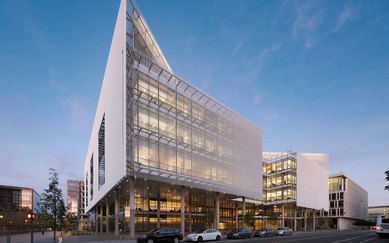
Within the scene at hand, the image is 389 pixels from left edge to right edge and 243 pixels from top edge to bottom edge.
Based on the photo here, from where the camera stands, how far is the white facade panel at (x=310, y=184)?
9462cm

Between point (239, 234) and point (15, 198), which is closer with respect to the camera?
point (239, 234)

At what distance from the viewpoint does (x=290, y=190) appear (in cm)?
9206

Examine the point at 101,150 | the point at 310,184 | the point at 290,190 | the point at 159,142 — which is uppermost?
the point at 159,142

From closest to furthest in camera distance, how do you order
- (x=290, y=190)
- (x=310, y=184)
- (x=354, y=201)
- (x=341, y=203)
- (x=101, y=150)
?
(x=101, y=150) → (x=290, y=190) → (x=310, y=184) → (x=341, y=203) → (x=354, y=201)

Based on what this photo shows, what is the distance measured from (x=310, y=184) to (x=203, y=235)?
7024cm

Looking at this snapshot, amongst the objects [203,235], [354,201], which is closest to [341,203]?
[354,201]

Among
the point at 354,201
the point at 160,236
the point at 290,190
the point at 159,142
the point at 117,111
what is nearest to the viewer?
the point at 160,236

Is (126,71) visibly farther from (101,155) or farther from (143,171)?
(101,155)

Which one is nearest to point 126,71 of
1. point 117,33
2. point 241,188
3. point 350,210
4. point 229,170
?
point 117,33

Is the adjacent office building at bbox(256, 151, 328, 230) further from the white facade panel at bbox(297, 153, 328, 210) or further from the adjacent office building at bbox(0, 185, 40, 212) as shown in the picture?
the adjacent office building at bbox(0, 185, 40, 212)

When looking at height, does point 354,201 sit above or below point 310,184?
below

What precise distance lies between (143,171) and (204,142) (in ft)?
50.5

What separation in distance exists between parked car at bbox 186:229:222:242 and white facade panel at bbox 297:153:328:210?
2253 inches

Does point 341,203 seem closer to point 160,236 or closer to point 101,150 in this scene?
point 101,150
